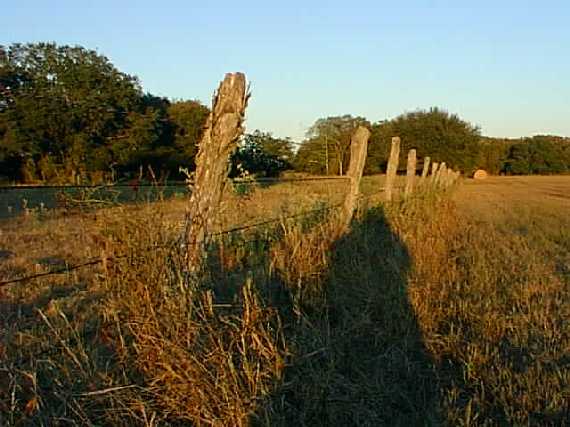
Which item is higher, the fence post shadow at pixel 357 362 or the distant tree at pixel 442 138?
the distant tree at pixel 442 138

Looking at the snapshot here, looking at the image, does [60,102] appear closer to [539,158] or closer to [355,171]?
[355,171]

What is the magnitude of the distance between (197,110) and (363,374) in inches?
1281

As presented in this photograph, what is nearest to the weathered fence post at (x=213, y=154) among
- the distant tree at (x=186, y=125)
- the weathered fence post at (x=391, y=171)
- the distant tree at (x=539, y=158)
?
the weathered fence post at (x=391, y=171)

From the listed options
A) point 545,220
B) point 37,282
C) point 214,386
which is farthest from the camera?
point 545,220

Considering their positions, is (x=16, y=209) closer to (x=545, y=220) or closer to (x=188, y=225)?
(x=188, y=225)

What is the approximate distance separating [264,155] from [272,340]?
5.11m

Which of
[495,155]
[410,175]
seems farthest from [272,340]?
[495,155]

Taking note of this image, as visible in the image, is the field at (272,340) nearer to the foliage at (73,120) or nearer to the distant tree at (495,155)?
the foliage at (73,120)

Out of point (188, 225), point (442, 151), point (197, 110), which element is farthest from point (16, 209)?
point (442, 151)

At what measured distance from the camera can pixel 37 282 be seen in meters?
5.95

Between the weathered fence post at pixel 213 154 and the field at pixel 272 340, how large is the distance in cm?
18

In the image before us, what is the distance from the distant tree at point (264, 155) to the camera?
7715 mm

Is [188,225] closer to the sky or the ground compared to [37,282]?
closer to the sky

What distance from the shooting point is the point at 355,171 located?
23.4 feet
